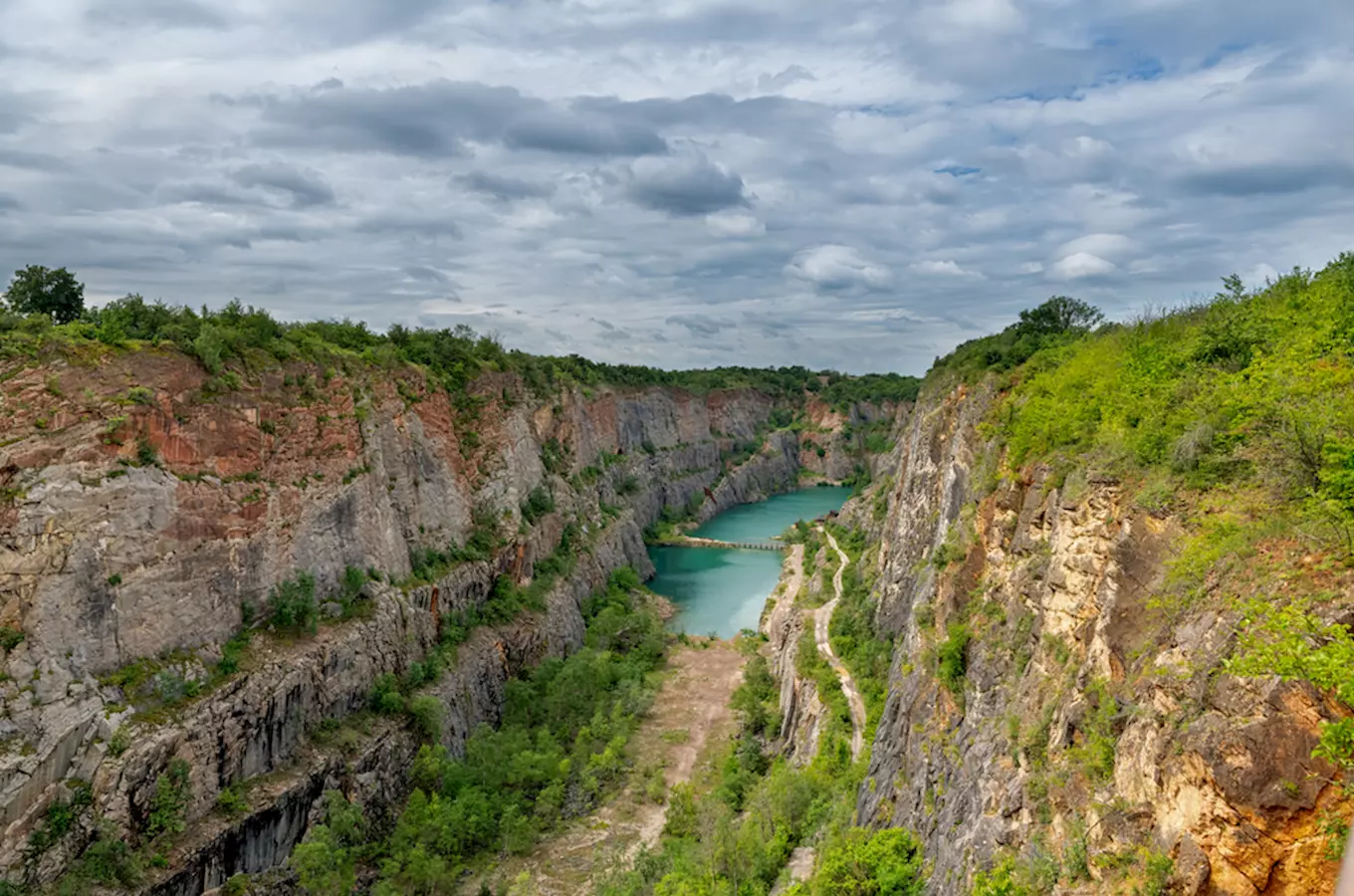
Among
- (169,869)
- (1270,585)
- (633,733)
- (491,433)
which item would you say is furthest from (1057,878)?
(491,433)

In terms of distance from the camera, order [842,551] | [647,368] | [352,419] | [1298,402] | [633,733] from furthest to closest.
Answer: [647,368] → [842,551] → [633,733] → [352,419] → [1298,402]

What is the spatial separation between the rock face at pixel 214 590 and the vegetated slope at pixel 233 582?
0.06 meters

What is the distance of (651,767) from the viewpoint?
99.8 feet

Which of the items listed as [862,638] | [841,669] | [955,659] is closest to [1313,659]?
[955,659]

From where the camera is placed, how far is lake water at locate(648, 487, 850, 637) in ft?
174

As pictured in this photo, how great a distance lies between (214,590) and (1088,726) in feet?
74.8

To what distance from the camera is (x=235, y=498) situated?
960 inches

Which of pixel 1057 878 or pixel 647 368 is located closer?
pixel 1057 878

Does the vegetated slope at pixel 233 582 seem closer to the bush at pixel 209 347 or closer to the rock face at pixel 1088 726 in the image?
the bush at pixel 209 347

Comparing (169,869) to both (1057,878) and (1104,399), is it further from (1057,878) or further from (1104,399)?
(1104,399)

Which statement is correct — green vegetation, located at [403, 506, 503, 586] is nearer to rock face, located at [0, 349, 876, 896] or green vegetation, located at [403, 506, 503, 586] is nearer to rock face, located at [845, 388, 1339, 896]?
rock face, located at [0, 349, 876, 896]

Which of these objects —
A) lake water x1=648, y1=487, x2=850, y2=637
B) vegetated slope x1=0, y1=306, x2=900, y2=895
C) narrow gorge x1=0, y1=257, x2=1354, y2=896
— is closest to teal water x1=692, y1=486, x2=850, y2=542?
lake water x1=648, y1=487, x2=850, y2=637

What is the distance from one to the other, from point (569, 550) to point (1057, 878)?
39225mm

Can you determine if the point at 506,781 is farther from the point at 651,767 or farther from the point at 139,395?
the point at 139,395
